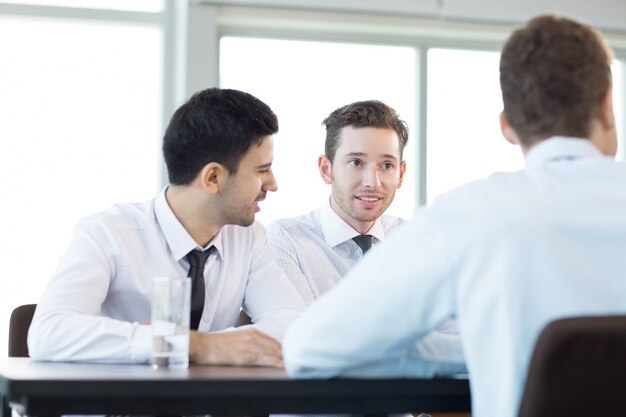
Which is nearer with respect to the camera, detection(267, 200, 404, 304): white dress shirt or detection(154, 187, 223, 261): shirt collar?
detection(154, 187, 223, 261): shirt collar

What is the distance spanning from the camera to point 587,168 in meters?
1.49

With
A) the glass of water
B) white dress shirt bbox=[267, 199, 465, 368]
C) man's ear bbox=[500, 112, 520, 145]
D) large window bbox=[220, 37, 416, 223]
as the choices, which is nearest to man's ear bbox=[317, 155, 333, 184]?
white dress shirt bbox=[267, 199, 465, 368]

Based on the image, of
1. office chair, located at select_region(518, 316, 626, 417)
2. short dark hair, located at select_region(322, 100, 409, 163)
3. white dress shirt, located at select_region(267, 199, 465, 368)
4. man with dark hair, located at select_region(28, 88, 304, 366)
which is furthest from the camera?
short dark hair, located at select_region(322, 100, 409, 163)

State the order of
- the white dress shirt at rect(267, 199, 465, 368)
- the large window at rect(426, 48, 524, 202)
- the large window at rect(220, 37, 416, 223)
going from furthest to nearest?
Result: the large window at rect(426, 48, 524, 202), the large window at rect(220, 37, 416, 223), the white dress shirt at rect(267, 199, 465, 368)

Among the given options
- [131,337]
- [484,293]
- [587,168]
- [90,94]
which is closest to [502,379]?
[484,293]

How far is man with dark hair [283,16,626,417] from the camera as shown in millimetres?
1364

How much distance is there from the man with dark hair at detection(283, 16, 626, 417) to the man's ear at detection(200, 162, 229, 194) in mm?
1079

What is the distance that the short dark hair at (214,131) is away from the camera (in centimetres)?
255

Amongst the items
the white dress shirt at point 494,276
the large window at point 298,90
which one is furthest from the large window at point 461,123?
the white dress shirt at point 494,276

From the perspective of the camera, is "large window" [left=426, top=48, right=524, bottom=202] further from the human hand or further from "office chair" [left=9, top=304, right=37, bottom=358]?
the human hand

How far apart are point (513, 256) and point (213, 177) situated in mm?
1343

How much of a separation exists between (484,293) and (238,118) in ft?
4.29

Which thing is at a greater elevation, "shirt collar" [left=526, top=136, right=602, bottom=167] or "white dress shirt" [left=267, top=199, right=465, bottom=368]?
"shirt collar" [left=526, top=136, right=602, bottom=167]

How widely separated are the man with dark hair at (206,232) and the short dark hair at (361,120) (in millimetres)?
820
